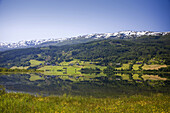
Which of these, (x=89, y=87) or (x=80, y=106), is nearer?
(x=80, y=106)

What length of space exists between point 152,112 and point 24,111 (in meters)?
12.5

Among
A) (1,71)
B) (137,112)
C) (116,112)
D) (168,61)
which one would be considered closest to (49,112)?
(116,112)

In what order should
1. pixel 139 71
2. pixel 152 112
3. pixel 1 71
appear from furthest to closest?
1. pixel 139 71
2. pixel 1 71
3. pixel 152 112

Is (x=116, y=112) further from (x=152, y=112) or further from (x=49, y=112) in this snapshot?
(x=49, y=112)

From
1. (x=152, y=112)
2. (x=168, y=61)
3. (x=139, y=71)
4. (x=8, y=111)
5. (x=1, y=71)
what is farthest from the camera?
(x=168, y=61)

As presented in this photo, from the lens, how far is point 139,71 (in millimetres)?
154250

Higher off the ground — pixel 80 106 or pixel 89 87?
pixel 80 106

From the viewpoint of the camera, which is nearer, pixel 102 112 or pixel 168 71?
pixel 102 112

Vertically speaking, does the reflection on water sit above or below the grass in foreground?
below

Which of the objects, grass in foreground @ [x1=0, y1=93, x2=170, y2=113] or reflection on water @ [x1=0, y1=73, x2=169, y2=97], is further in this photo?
reflection on water @ [x1=0, y1=73, x2=169, y2=97]

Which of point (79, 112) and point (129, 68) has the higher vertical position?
point (79, 112)

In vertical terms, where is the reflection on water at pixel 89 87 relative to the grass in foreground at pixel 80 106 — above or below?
below

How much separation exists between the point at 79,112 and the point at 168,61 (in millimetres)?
175850

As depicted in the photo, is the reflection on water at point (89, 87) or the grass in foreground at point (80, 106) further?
the reflection on water at point (89, 87)
